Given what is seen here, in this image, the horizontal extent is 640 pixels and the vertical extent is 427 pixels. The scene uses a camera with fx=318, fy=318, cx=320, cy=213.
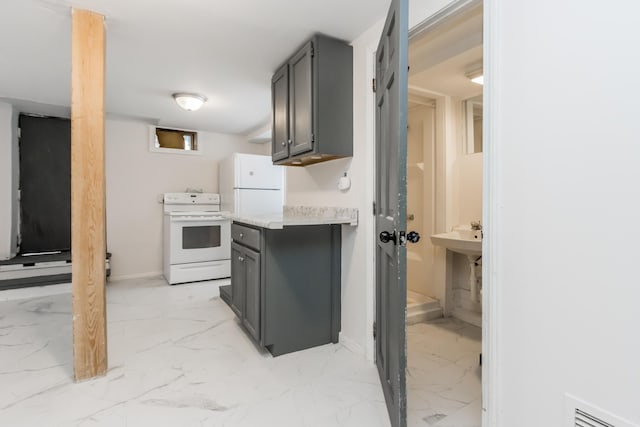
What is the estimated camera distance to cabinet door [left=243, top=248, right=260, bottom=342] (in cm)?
212

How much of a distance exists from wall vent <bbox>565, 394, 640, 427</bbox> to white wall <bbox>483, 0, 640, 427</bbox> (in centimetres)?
2

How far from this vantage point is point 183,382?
1793 mm

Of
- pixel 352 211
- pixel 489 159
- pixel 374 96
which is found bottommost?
pixel 352 211

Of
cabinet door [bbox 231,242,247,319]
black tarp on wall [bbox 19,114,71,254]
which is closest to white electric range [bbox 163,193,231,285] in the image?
black tarp on wall [bbox 19,114,71,254]

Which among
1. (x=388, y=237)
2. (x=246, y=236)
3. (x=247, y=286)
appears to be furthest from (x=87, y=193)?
(x=388, y=237)

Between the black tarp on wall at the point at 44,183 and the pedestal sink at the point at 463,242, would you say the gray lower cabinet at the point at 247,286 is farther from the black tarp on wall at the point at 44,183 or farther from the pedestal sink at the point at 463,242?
the black tarp on wall at the point at 44,183

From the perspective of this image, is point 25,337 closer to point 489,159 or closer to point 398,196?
point 398,196

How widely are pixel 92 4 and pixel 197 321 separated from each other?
232 cm

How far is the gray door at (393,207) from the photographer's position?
1224mm

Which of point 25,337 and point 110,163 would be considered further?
point 110,163

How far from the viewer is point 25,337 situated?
2410 mm

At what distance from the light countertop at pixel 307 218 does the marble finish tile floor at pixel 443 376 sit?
1007 millimetres

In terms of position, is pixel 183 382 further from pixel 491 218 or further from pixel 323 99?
pixel 323 99

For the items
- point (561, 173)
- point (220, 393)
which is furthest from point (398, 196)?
point (220, 393)
